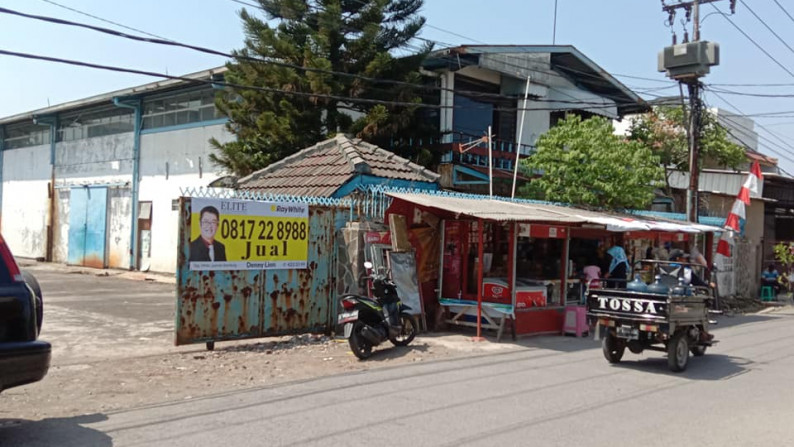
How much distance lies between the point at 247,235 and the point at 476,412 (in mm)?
5398

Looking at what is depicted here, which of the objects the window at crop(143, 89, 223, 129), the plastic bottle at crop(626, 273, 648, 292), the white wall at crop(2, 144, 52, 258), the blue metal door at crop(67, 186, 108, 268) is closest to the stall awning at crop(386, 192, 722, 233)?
the plastic bottle at crop(626, 273, 648, 292)

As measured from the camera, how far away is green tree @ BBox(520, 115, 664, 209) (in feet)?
62.0

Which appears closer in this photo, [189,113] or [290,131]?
[290,131]

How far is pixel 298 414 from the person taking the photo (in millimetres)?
7082

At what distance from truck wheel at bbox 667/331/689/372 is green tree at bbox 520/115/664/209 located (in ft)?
29.0

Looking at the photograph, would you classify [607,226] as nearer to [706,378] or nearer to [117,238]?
[706,378]

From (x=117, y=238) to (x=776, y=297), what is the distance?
28.1 meters

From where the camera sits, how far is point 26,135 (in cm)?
3678

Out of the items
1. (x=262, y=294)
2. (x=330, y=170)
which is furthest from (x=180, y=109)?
(x=262, y=294)

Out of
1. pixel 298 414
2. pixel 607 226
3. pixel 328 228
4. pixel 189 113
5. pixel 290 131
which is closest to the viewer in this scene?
pixel 298 414

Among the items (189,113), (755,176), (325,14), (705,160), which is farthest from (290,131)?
(705,160)

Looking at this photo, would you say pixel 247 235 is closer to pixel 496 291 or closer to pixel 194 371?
pixel 194 371

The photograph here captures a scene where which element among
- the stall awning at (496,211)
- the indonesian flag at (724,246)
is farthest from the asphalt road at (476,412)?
the indonesian flag at (724,246)

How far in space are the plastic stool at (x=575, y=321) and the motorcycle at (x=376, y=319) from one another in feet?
13.6
